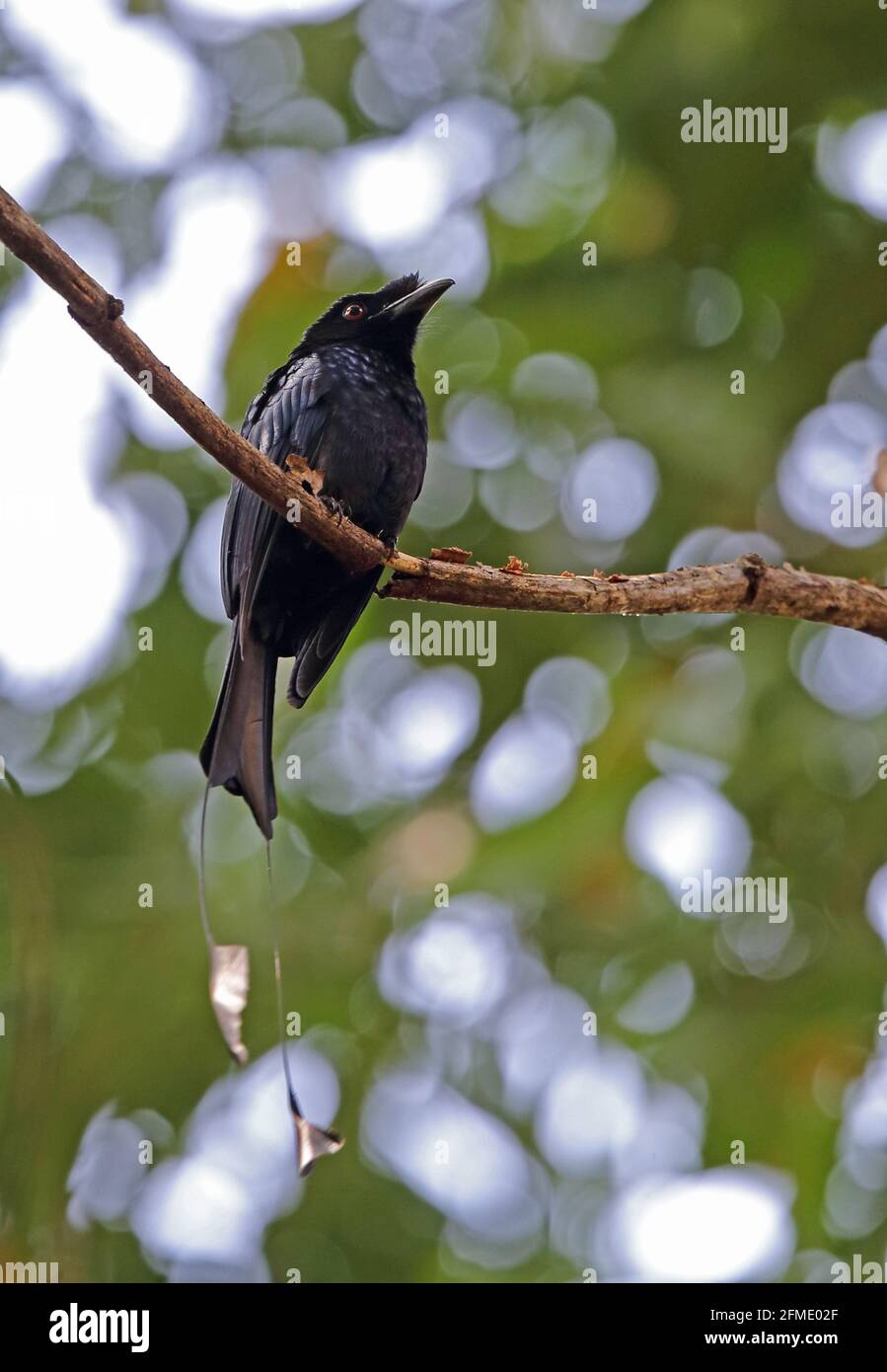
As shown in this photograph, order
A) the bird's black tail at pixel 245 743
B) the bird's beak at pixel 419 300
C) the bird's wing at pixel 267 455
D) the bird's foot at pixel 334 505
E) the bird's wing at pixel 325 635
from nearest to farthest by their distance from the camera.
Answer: the bird's black tail at pixel 245 743
the bird's foot at pixel 334 505
the bird's wing at pixel 267 455
the bird's wing at pixel 325 635
the bird's beak at pixel 419 300

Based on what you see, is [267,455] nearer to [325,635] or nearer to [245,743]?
[325,635]

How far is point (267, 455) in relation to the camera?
15.1 ft

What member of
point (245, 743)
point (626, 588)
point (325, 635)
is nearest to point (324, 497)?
point (325, 635)

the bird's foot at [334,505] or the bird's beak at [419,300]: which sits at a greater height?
the bird's beak at [419,300]

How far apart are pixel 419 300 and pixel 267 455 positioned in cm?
81

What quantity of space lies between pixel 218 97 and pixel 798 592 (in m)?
4.74

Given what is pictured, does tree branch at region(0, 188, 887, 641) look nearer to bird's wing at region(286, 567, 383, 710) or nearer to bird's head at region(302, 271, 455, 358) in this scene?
bird's wing at region(286, 567, 383, 710)

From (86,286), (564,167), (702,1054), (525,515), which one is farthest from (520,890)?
(86,286)

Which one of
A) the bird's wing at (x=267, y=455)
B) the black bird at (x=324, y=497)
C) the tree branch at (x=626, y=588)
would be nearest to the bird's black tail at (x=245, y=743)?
the black bird at (x=324, y=497)

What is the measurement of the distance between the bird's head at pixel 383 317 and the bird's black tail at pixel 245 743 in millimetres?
1439

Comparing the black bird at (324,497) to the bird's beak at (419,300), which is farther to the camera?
the bird's beak at (419,300)

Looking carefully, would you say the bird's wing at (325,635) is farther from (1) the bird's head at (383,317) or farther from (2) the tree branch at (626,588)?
(1) the bird's head at (383,317)

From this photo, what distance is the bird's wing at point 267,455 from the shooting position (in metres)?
4.33

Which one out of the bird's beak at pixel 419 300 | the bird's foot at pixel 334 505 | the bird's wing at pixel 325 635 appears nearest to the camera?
the bird's foot at pixel 334 505
